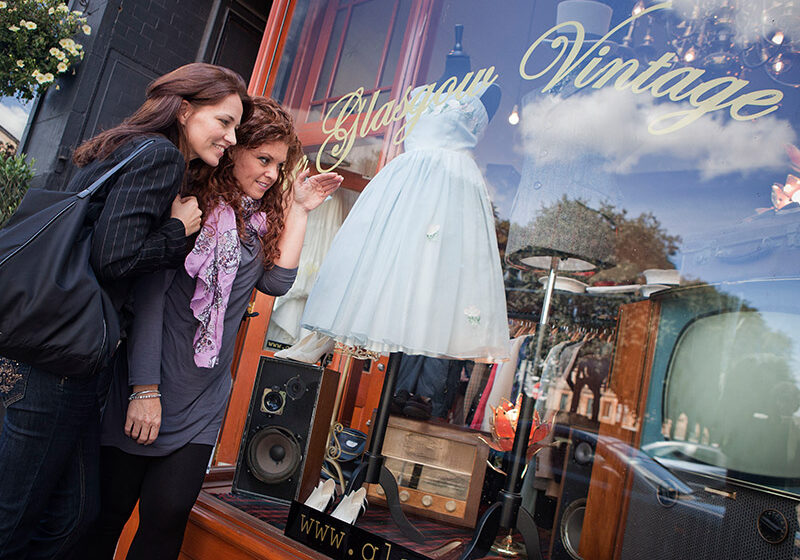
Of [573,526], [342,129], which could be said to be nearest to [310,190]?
[342,129]

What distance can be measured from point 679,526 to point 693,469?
17cm

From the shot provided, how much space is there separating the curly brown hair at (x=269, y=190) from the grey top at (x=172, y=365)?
9 cm

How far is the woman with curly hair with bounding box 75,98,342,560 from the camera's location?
1.53m

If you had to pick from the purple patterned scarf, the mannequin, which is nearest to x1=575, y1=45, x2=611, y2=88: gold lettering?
the mannequin

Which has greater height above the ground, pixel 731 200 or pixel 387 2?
pixel 387 2

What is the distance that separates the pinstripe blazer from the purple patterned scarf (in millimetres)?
128

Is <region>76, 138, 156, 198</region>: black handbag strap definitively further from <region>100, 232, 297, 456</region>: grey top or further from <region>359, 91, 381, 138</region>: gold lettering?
<region>359, 91, 381, 138</region>: gold lettering

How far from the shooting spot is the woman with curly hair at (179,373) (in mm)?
1530

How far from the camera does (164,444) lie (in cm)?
157

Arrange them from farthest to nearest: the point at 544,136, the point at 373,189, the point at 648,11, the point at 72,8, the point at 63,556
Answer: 1. the point at 72,8
2. the point at 373,189
3. the point at 544,136
4. the point at 648,11
5. the point at 63,556

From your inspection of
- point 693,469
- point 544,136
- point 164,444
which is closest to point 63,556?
point 164,444

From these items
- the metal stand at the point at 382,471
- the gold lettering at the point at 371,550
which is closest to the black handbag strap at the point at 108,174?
the metal stand at the point at 382,471

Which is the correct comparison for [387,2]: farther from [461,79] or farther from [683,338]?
[683,338]

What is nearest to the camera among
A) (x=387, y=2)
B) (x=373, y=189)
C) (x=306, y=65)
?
(x=373, y=189)
